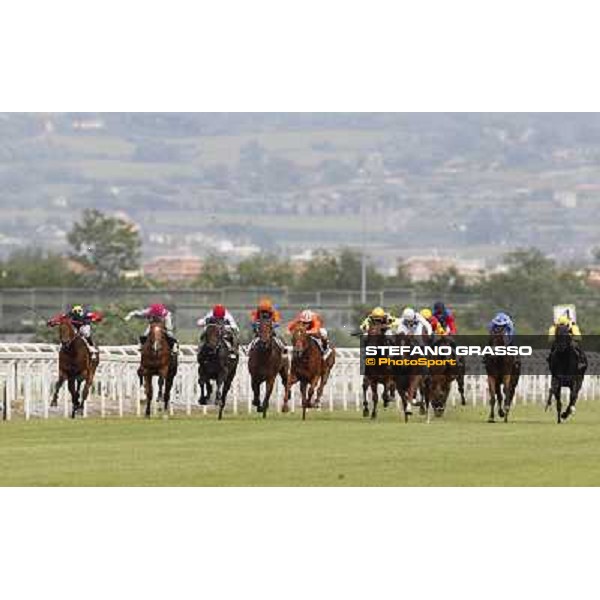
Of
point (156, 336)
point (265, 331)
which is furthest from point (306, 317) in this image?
point (156, 336)

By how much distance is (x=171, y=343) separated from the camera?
1298 inches

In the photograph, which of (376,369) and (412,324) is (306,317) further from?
(412,324)

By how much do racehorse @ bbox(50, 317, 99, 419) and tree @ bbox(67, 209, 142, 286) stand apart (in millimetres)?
101317

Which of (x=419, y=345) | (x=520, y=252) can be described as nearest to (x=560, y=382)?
(x=419, y=345)

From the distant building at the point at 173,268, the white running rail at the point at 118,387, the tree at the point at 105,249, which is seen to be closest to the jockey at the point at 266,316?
the white running rail at the point at 118,387

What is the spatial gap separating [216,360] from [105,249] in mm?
106910

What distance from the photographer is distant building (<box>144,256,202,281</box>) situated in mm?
169125

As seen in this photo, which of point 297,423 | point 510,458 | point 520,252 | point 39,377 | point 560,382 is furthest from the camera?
point 520,252

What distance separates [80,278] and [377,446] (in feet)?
329

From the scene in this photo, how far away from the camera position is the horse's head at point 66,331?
33.0 meters

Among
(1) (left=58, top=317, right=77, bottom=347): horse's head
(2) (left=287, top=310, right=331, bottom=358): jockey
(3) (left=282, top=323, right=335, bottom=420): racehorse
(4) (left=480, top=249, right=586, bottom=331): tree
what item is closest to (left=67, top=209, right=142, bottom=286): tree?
(4) (left=480, top=249, right=586, bottom=331): tree

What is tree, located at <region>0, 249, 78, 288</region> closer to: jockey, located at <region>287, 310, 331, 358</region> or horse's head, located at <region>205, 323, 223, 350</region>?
jockey, located at <region>287, 310, 331, 358</region>

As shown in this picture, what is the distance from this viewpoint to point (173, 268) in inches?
7165
